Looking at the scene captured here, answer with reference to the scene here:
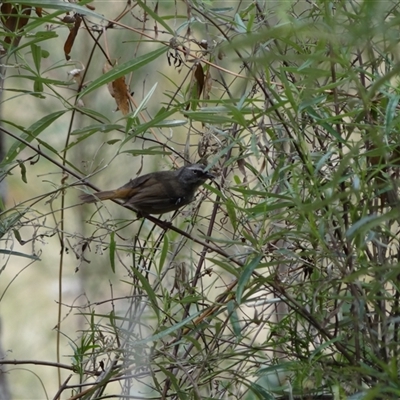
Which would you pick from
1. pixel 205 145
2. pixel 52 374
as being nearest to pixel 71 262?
pixel 52 374

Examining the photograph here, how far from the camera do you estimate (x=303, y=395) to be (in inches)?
51.8

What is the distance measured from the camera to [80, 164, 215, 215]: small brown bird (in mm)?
2369

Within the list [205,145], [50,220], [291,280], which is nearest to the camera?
[291,280]

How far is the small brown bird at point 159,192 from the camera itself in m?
2.37

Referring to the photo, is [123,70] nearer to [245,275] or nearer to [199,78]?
[199,78]

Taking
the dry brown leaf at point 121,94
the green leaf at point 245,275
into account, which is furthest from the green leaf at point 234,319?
the dry brown leaf at point 121,94

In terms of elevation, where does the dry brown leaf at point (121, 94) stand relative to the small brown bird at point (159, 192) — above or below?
below

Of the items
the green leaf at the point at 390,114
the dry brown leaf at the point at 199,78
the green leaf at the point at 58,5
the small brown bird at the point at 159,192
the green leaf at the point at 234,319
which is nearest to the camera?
the green leaf at the point at 390,114

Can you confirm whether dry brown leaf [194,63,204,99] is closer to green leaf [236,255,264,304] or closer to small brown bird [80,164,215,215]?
small brown bird [80,164,215,215]

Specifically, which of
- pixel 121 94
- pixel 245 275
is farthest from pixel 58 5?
pixel 245 275

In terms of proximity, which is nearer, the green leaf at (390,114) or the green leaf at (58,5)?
the green leaf at (390,114)

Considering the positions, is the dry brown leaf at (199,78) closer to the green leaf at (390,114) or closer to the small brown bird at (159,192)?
the small brown bird at (159,192)

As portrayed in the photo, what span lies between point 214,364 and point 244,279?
34 centimetres

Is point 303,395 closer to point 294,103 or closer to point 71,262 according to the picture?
point 294,103
